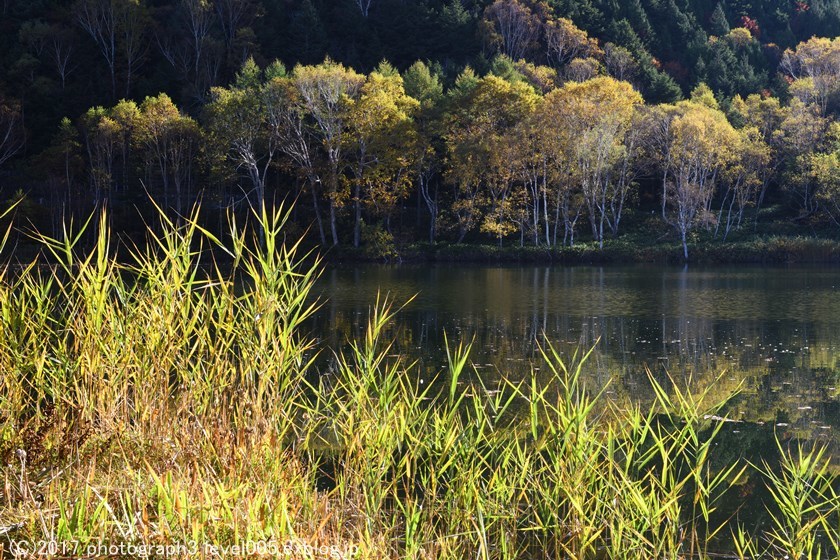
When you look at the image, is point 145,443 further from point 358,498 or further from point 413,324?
point 413,324

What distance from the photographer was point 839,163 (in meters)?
42.8

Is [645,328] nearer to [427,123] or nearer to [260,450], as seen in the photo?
[260,450]

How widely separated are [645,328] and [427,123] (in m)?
29.5

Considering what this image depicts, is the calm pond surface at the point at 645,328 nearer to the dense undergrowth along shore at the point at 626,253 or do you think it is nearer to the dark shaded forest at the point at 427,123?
the dense undergrowth along shore at the point at 626,253

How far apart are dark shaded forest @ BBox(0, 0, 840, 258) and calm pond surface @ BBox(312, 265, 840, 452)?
1206 cm

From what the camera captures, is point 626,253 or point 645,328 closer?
point 645,328

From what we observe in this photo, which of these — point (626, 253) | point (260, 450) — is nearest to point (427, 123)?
point (626, 253)

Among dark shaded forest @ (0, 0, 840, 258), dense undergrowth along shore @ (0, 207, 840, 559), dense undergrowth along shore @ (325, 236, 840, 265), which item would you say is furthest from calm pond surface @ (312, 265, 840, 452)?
dark shaded forest @ (0, 0, 840, 258)

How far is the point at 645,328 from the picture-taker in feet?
56.1

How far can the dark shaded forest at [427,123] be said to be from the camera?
42.5m

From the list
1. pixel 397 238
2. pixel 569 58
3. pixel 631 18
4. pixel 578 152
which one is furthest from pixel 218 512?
pixel 631 18

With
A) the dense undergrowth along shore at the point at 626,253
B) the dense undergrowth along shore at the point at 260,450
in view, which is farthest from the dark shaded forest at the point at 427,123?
the dense undergrowth along shore at the point at 260,450

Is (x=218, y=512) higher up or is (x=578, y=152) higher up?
(x=578, y=152)

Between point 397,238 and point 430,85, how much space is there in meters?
9.61
